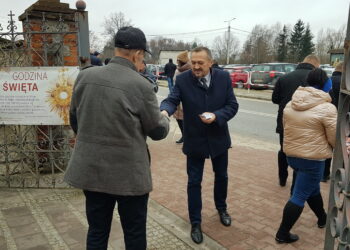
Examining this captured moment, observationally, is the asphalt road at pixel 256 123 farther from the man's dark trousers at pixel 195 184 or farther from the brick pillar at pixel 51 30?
the brick pillar at pixel 51 30

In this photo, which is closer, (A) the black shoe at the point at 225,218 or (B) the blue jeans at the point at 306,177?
(B) the blue jeans at the point at 306,177

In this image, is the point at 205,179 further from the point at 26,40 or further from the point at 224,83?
the point at 26,40

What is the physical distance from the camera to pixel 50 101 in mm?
4348

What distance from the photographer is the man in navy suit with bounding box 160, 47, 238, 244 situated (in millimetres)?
3307

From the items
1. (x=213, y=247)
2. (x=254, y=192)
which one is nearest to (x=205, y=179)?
(x=254, y=192)

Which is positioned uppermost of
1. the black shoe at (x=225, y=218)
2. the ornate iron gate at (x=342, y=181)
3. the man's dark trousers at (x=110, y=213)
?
the ornate iron gate at (x=342, y=181)

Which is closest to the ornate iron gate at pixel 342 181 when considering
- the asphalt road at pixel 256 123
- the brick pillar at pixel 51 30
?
the brick pillar at pixel 51 30

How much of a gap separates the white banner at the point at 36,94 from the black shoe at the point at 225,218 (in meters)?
2.24

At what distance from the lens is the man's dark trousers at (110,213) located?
2287 millimetres

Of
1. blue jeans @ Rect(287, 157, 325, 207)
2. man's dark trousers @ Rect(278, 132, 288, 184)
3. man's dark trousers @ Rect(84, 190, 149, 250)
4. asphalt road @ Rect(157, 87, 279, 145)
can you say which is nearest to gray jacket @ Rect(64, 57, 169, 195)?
man's dark trousers @ Rect(84, 190, 149, 250)

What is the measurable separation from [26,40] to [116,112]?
3013mm

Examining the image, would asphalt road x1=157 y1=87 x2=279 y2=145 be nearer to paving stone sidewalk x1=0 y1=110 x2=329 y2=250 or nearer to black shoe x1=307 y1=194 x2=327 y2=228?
paving stone sidewalk x1=0 y1=110 x2=329 y2=250

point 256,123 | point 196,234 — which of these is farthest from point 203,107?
point 256,123

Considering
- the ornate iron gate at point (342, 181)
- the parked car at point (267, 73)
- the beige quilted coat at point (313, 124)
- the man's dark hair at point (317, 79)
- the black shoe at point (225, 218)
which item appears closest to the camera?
the ornate iron gate at point (342, 181)
